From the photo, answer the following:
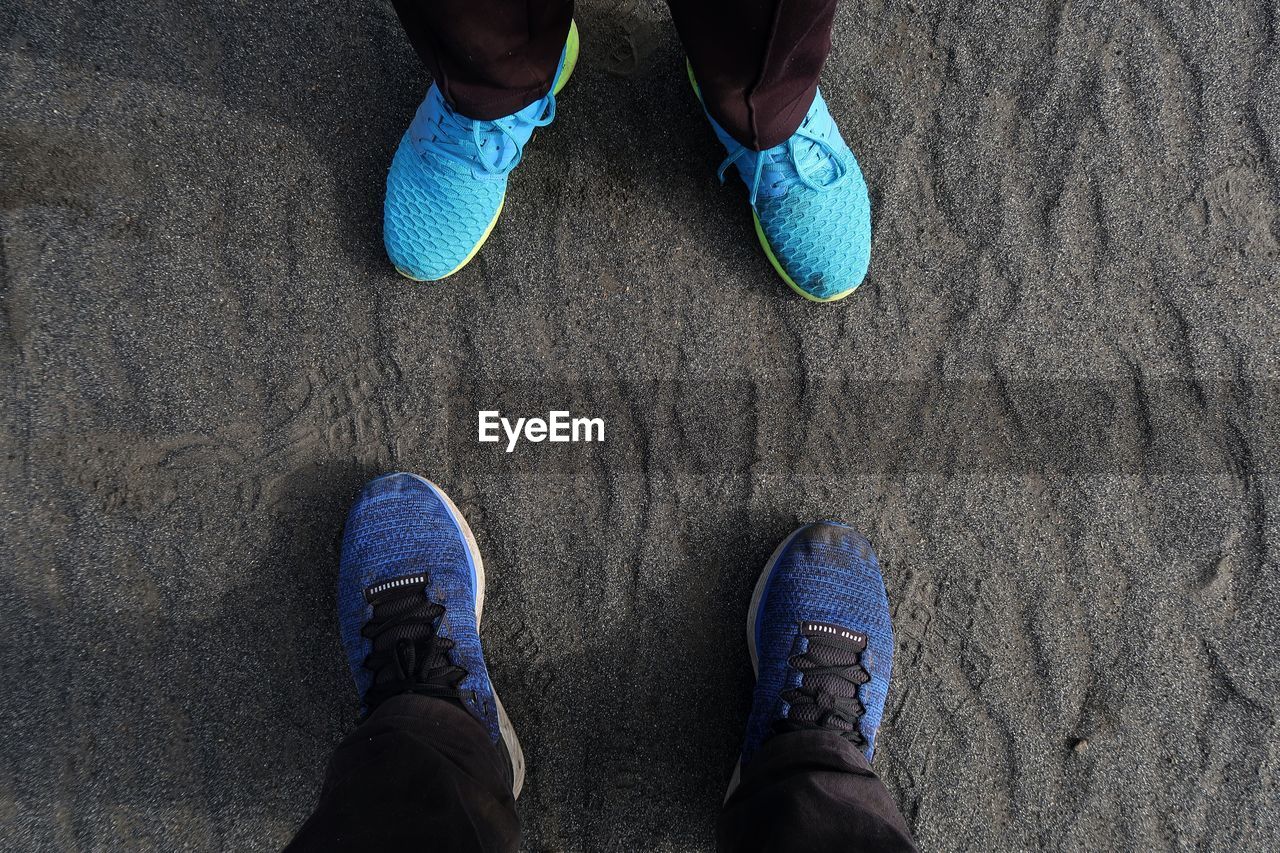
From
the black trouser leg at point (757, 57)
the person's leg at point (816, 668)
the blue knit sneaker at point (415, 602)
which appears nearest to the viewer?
the black trouser leg at point (757, 57)

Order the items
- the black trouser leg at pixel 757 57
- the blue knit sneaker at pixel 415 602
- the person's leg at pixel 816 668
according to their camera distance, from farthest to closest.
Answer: the blue knit sneaker at pixel 415 602 < the person's leg at pixel 816 668 < the black trouser leg at pixel 757 57

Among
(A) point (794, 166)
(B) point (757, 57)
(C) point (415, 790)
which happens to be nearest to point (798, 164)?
(A) point (794, 166)

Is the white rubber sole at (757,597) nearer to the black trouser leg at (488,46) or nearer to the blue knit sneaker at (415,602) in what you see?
the blue knit sneaker at (415,602)

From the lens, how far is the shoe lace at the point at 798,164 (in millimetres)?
1199

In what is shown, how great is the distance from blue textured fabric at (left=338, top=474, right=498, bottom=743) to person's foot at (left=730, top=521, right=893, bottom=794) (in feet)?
1.63

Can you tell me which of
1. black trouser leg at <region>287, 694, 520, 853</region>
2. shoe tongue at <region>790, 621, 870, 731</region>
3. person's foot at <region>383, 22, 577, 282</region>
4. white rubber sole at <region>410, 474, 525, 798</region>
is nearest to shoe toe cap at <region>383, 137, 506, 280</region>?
person's foot at <region>383, 22, 577, 282</region>

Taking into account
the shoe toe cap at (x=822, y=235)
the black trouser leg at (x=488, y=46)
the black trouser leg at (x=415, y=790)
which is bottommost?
the black trouser leg at (x=415, y=790)

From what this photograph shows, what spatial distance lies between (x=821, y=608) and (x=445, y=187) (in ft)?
3.31

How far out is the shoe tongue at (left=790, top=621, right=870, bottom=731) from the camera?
118 centimetres

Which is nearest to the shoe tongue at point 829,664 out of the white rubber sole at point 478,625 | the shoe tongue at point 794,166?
the white rubber sole at point 478,625

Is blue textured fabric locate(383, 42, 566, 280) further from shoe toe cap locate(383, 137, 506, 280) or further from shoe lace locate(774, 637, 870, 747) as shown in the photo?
shoe lace locate(774, 637, 870, 747)

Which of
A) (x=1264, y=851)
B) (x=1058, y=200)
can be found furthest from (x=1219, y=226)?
(x=1264, y=851)

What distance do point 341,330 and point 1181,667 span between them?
65.7 inches

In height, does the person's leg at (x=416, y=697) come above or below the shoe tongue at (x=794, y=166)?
below
